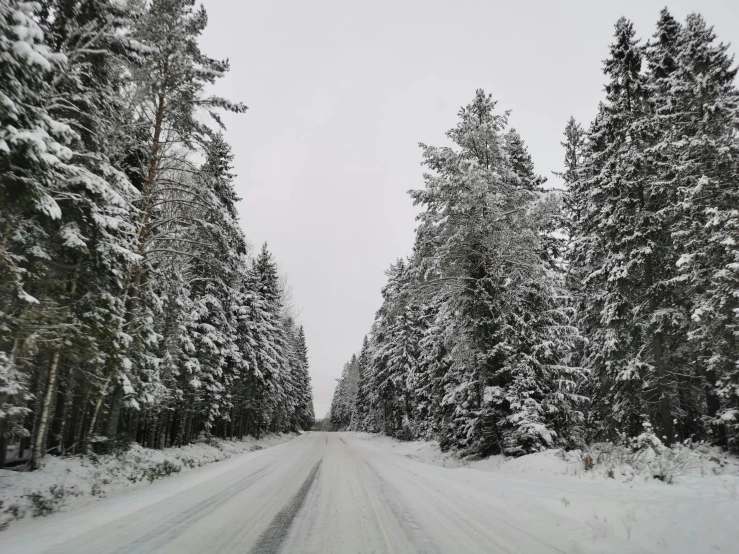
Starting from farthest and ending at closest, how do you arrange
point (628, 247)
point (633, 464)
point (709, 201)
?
point (628, 247) → point (709, 201) → point (633, 464)

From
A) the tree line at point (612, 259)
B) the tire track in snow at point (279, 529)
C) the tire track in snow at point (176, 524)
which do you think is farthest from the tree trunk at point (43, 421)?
the tree line at point (612, 259)

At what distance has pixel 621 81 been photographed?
1566 centimetres

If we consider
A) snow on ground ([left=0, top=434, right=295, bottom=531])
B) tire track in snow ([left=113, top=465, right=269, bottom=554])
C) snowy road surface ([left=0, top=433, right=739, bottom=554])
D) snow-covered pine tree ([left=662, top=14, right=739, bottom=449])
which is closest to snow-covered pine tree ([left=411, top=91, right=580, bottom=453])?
snow-covered pine tree ([left=662, top=14, right=739, bottom=449])

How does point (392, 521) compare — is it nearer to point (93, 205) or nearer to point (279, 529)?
point (279, 529)

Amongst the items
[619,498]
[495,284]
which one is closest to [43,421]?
[619,498]

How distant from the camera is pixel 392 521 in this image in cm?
580

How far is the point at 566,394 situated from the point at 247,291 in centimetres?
2161

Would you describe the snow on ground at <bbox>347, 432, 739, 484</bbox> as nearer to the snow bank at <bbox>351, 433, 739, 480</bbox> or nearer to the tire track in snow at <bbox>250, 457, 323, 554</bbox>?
the snow bank at <bbox>351, 433, 739, 480</bbox>

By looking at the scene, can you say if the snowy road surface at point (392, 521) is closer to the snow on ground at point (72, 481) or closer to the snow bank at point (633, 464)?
Result: the snow on ground at point (72, 481)

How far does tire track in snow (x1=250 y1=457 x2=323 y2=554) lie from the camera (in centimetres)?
442

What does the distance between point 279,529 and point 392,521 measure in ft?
5.63

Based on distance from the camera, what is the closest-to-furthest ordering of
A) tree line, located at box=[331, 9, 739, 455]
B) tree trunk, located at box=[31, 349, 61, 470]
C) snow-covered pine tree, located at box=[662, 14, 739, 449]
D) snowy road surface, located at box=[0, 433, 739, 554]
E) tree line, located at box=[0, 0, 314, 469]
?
snowy road surface, located at box=[0, 433, 739, 554]
tree line, located at box=[0, 0, 314, 469]
tree trunk, located at box=[31, 349, 61, 470]
snow-covered pine tree, located at box=[662, 14, 739, 449]
tree line, located at box=[331, 9, 739, 455]

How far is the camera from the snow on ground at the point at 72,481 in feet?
19.2

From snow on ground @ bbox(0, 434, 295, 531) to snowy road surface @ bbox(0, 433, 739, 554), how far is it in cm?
42
